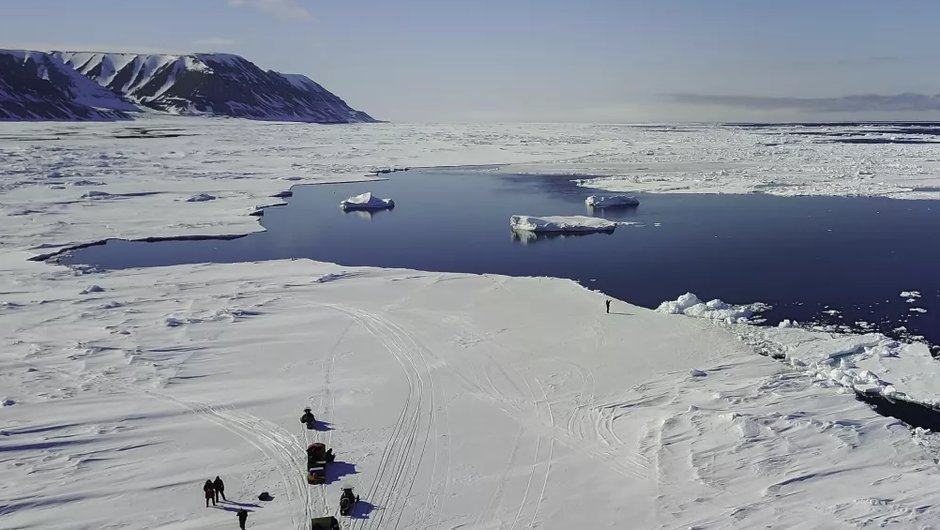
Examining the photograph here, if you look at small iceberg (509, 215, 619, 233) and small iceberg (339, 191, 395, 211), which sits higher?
small iceberg (339, 191, 395, 211)

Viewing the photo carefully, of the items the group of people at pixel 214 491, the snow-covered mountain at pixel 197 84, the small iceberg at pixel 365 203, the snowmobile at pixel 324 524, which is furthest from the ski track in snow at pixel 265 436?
the snow-covered mountain at pixel 197 84

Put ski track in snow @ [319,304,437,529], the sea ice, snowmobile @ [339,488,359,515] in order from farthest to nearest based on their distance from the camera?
the sea ice, ski track in snow @ [319,304,437,529], snowmobile @ [339,488,359,515]

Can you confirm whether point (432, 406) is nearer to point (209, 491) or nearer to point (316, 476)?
point (316, 476)

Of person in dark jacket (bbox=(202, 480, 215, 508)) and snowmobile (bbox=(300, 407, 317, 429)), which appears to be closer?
person in dark jacket (bbox=(202, 480, 215, 508))

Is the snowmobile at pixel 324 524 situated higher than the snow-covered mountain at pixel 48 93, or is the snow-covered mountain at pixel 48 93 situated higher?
the snow-covered mountain at pixel 48 93

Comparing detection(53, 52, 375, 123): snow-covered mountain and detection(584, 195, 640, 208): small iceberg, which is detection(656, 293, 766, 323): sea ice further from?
detection(53, 52, 375, 123): snow-covered mountain

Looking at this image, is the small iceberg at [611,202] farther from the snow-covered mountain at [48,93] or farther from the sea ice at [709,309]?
the snow-covered mountain at [48,93]

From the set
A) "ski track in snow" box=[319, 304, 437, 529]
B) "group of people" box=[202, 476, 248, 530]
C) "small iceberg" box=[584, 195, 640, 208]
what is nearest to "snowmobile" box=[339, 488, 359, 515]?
"ski track in snow" box=[319, 304, 437, 529]

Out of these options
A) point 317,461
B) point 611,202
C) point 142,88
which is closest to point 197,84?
point 142,88
